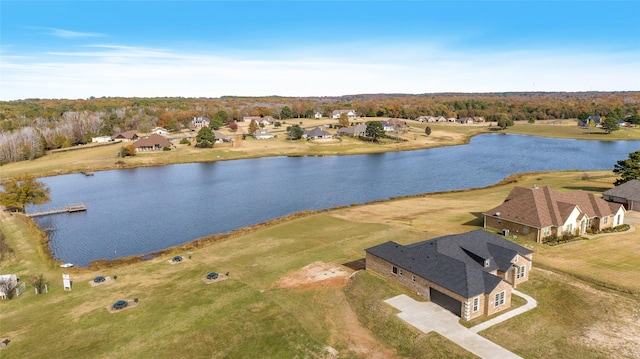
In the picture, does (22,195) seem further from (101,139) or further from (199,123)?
(199,123)

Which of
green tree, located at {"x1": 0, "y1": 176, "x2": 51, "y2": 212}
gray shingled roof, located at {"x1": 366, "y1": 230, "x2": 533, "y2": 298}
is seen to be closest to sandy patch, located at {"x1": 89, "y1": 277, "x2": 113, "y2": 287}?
gray shingled roof, located at {"x1": 366, "y1": 230, "x2": 533, "y2": 298}

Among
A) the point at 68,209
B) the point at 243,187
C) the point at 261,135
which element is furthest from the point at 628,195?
the point at 261,135

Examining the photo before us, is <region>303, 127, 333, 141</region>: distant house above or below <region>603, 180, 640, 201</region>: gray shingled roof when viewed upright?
above

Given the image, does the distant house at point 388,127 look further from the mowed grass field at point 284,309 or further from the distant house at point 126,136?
the mowed grass field at point 284,309

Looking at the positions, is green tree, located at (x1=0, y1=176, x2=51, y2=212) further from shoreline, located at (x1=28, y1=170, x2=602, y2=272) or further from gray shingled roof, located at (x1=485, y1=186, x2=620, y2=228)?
gray shingled roof, located at (x1=485, y1=186, x2=620, y2=228)

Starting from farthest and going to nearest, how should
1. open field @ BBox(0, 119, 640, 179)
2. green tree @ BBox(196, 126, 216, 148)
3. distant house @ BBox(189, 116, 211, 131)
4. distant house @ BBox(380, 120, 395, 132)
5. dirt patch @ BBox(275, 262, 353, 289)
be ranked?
distant house @ BBox(189, 116, 211, 131) → distant house @ BBox(380, 120, 395, 132) → green tree @ BBox(196, 126, 216, 148) → open field @ BBox(0, 119, 640, 179) → dirt patch @ BBox(275, 262, 353, 289)

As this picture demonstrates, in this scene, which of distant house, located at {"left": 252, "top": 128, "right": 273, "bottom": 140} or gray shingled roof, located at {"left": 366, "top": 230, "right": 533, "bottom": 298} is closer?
gray shingled roof, located at {"left": 366, "top": 230, "right": 533, "bottom": 298}

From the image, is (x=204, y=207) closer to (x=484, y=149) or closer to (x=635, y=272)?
(x=635, y=272)
